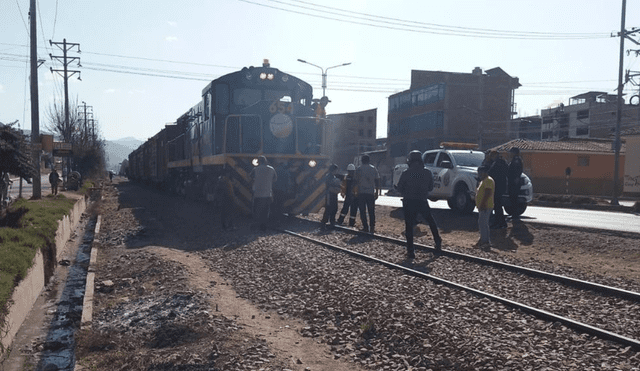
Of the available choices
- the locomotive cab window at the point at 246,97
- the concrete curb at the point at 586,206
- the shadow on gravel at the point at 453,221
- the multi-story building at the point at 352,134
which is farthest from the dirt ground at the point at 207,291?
the multi-story building at the point at 352,134

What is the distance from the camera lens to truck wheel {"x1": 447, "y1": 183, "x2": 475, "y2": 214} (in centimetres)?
1666

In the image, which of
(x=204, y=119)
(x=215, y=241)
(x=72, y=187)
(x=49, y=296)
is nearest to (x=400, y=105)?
(x=72, y=187)

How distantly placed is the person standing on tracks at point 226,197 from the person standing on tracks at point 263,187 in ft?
3.02

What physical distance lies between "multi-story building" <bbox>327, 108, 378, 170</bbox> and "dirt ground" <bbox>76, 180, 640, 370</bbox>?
66.6 m

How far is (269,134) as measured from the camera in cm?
1562

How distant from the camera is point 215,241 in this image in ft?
40.9

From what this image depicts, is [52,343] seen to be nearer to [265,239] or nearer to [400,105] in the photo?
[265,239]

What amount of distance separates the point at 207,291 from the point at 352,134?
80.3 meters

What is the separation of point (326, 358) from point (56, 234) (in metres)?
8.47

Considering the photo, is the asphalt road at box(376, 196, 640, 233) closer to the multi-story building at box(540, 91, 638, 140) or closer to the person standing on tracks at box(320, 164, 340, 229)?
the person standing on tracks at box(320, 164, 340, 229)

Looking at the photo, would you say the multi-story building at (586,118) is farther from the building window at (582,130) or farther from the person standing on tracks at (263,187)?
the person standing on tracks at (263,187)

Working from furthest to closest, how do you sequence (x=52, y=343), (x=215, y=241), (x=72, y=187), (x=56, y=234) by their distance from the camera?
(x=72, y=187) < (x=215, y=241) < (x=56, y=234) < (x=52, y=343)

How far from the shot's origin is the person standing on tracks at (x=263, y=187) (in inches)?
533

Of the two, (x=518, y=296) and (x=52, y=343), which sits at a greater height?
(x=518, y=296)
